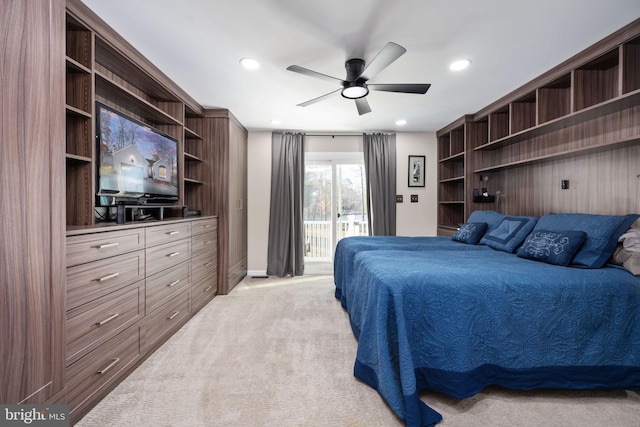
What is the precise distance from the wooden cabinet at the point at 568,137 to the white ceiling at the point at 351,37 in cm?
19

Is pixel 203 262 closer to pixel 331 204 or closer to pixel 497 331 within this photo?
pixel 331 204

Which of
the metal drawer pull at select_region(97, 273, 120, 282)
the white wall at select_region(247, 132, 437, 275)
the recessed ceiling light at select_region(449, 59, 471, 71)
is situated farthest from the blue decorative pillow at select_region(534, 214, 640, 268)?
the metal drawer pull at select_region(97, 273, 120, 282)

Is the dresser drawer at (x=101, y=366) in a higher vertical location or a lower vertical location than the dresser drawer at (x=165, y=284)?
lower

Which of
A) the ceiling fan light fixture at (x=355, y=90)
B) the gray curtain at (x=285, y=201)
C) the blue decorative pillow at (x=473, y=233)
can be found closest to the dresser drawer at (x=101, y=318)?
the ceiling fan light fixture at (x=355, y=90)

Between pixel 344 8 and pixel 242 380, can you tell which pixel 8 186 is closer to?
pixel 242 380

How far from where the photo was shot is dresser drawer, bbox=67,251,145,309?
4.73ft

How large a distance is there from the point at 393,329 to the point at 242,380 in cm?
107

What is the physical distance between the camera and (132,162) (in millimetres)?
2293

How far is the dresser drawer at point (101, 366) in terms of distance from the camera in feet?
4.77

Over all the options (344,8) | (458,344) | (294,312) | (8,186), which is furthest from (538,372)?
(8,186)

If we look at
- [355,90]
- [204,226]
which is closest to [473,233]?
[355,90]

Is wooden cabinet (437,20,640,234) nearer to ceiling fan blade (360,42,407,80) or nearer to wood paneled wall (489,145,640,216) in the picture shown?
wood paneled wall (489,145,640,216)

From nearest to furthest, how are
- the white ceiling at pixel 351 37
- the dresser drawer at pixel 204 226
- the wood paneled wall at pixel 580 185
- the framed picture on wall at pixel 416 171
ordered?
the white ceiling at pixel 351 37, the wood paneled wall at pixel 580 185, the dresser drawer at pixel 204 226, the framed picture on wall at pixel 416 171

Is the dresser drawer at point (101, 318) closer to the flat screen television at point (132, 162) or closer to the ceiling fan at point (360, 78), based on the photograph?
the flat screen television at point (132, 162)
